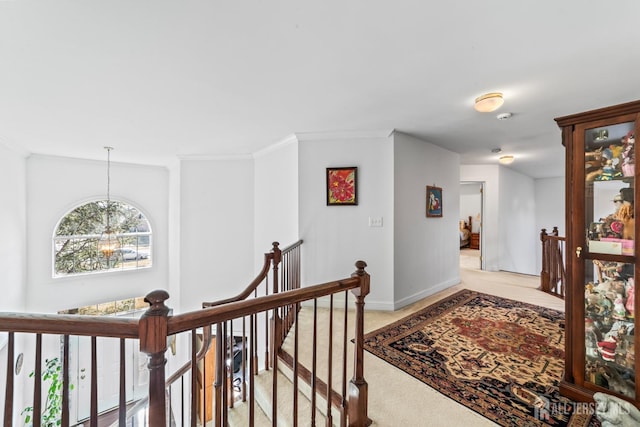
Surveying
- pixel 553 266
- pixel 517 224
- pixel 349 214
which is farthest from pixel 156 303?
pixel 517 224

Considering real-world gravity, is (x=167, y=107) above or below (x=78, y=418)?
above

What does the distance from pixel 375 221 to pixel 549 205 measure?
21.4 ft

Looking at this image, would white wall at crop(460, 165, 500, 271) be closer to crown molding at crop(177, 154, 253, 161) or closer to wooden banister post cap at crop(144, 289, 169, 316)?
crown molding at crop(177, 154, 253, 161)

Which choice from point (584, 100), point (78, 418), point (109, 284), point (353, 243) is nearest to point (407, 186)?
point (353, 243)

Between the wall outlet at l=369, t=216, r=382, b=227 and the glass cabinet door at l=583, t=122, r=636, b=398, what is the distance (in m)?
1.90

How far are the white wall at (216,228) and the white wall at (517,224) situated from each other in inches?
206

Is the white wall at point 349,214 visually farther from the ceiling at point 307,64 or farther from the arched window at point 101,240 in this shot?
the arched window at point 101,240

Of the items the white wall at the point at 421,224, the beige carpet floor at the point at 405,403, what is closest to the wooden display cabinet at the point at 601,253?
the beige carpet floor at the point at 405,403

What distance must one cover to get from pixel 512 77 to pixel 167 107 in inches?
119

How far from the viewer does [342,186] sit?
340cm

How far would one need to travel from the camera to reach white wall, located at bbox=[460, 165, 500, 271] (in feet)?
18.1

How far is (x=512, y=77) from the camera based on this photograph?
203cm

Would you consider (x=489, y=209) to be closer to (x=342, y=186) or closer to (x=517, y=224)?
(x=517, y=224)

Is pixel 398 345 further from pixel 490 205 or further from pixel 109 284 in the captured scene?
pixel 109 284
